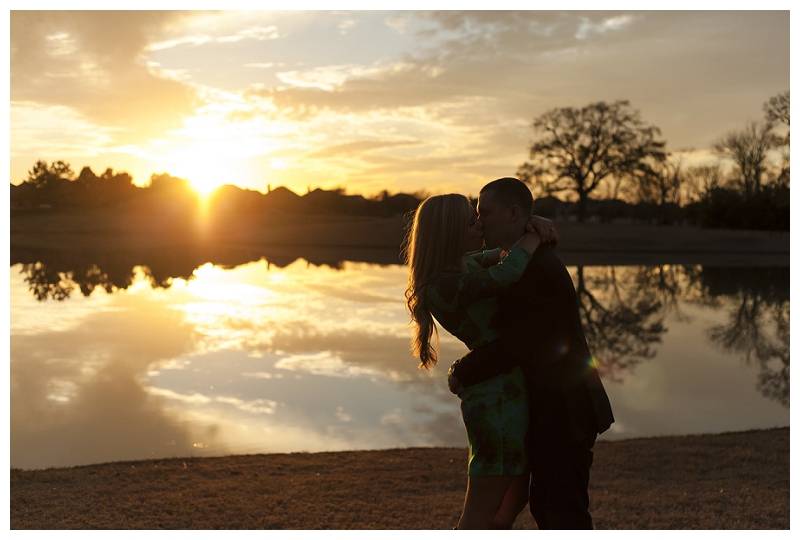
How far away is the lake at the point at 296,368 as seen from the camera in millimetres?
10391

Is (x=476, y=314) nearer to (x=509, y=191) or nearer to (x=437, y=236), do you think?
(x=437, y=236)

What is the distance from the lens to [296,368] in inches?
573

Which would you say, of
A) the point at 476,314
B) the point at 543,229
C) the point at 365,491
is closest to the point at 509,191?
the point at 543,229

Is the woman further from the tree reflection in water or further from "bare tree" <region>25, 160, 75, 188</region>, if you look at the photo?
"bare tree" <region>25, 160, 75, 188</region>

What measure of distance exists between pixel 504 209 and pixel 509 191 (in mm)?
74

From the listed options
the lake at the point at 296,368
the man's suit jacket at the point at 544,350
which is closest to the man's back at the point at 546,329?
the man's suit jacket at the point at 544,350

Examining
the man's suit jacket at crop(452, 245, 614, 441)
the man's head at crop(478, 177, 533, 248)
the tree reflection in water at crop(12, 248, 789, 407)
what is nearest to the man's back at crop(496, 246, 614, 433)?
the man's suit jacket at crop(452, 245, 614, 441)

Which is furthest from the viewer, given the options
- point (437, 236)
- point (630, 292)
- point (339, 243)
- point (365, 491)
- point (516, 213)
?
point (339, 243)

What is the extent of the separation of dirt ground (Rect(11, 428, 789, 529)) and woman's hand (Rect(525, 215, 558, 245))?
4.30 metres

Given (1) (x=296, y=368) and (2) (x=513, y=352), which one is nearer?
(2) (x=513, y=352)

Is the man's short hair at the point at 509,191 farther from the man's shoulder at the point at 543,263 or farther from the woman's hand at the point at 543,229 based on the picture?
the man's shoulder at the point at 543,263

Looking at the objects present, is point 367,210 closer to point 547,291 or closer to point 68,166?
point 68,166

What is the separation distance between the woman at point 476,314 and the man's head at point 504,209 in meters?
0.04
